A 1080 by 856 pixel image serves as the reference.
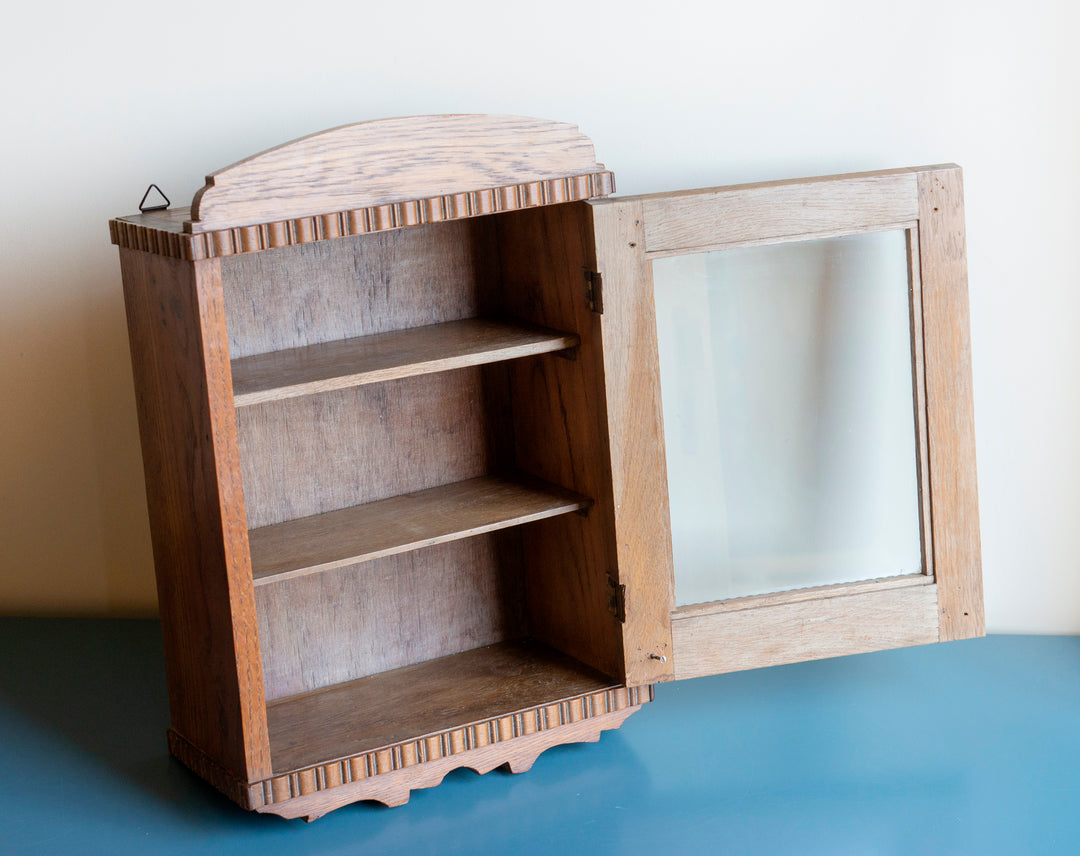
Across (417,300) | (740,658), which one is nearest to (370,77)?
(417,300)

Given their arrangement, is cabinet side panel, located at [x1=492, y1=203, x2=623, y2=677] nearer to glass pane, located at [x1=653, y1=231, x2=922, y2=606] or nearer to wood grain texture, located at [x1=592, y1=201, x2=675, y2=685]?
wood grain texture, located at [x1=592, y1=201, x2=675, y2=685]

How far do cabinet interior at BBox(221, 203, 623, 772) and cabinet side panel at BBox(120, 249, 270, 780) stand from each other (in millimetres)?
129

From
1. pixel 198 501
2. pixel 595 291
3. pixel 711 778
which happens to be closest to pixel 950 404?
pixel 595 291

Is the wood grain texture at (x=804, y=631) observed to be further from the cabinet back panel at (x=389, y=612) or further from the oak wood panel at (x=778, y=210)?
the oak wood panel at (x=778, y=210)

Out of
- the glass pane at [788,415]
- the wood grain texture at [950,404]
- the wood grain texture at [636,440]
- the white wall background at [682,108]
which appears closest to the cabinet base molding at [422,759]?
the wood grain texture at [636,440]

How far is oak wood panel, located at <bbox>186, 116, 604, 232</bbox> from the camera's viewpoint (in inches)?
79.0

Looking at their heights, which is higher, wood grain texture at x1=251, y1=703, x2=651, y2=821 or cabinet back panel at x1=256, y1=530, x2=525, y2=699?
cabinet back panel at x1=256, y1=530, x2=525, y2=699

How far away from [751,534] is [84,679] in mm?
1501

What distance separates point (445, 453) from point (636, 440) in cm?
50

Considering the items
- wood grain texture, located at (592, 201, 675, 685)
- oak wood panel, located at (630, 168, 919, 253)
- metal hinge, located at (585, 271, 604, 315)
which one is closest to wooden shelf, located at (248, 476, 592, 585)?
wood grain texture, located at (592, 201, 675, 685)

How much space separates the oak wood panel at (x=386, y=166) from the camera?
201cm

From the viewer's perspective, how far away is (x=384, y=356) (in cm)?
235

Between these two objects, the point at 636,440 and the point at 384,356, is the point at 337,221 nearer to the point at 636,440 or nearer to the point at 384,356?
the point at 384,356

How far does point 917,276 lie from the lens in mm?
2371
